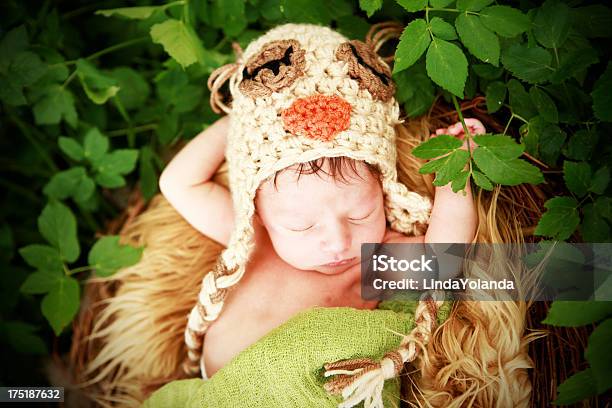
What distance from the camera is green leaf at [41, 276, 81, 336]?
1.30m

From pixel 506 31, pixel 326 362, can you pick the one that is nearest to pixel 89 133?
pixel 326 362

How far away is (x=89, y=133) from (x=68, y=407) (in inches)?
29.7

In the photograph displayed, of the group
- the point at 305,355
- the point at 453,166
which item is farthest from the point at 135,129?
the point at 453,166

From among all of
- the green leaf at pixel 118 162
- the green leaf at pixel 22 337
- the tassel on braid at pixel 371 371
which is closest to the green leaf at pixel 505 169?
the tassel on braid at pixel 371 371

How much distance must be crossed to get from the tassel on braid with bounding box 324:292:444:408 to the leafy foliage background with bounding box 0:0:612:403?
277 millimetres

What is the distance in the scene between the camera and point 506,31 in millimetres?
978

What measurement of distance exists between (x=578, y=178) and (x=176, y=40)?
865mm

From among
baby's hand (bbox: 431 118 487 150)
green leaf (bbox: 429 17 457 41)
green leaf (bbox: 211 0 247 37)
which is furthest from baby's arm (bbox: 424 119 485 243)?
green leaf (bbox: 211 0 247 37)

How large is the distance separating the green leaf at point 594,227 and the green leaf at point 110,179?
108 cm

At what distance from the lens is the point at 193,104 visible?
57.2 inches

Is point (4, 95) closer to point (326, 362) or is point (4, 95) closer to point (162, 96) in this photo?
point (162, 96)

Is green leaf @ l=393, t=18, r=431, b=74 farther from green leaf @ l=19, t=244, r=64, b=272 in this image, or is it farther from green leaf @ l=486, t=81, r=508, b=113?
green leaf @ l=19, t=244, r=64, b=272

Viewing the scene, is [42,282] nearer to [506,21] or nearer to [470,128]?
[470,128]

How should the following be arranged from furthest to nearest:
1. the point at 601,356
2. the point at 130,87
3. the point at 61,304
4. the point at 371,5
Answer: the point at 130,87 → the point at 61,304 → the point at 371,5 → the point at 601,356
